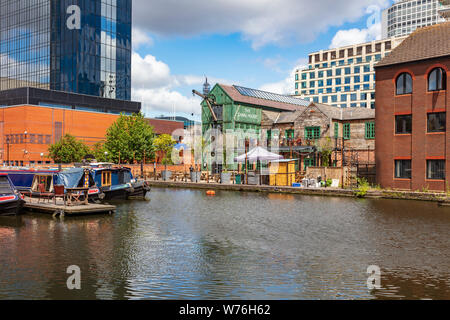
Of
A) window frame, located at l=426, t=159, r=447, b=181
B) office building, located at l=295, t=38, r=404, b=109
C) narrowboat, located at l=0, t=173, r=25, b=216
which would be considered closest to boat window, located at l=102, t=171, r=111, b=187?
narrowboat, located at l=0, t=173, r=25, b=216

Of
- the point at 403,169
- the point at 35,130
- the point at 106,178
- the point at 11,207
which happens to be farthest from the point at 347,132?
the point at 35,130

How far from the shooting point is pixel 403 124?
3412 cm

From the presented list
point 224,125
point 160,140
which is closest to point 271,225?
point 224,125

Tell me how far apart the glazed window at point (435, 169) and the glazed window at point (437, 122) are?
2496 mm

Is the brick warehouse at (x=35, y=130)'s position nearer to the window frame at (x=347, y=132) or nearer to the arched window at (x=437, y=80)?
the window frame at (x=347, y=132)

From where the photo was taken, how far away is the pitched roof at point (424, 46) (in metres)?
32.6

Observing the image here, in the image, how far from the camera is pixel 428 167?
32562 millimetres

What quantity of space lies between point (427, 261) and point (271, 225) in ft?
26.1

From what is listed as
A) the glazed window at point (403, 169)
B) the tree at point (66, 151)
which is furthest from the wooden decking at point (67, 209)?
the tree at point (66, 151)

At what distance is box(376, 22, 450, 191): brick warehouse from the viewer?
32.0 m

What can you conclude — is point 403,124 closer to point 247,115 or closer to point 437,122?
point 437,122

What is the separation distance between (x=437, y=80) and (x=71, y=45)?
73637mm
